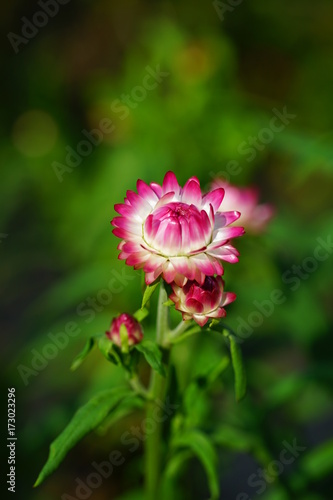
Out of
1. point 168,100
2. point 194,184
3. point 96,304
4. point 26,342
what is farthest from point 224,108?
point 194,184

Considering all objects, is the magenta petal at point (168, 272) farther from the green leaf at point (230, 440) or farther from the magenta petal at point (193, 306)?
the green leaf at point (230, 440)

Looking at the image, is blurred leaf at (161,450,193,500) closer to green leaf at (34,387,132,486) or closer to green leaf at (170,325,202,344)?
green leaf at (34,387,132,486)

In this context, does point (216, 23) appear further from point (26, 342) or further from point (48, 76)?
point (26, 342)

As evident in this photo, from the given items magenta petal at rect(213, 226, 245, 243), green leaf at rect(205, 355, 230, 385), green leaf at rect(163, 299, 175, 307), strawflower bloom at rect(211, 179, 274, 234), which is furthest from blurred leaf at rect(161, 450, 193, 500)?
strawflower bloom at rect(211, 179, 274, 234)

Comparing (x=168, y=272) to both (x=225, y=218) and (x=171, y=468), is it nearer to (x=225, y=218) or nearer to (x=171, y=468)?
(x=225, y=218)

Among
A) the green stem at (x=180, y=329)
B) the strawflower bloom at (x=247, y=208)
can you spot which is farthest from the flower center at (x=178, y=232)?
the strawflower bloom at (x=247, y=208)

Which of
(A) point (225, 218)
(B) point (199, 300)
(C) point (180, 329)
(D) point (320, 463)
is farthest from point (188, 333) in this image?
(D) point (320, 463)
